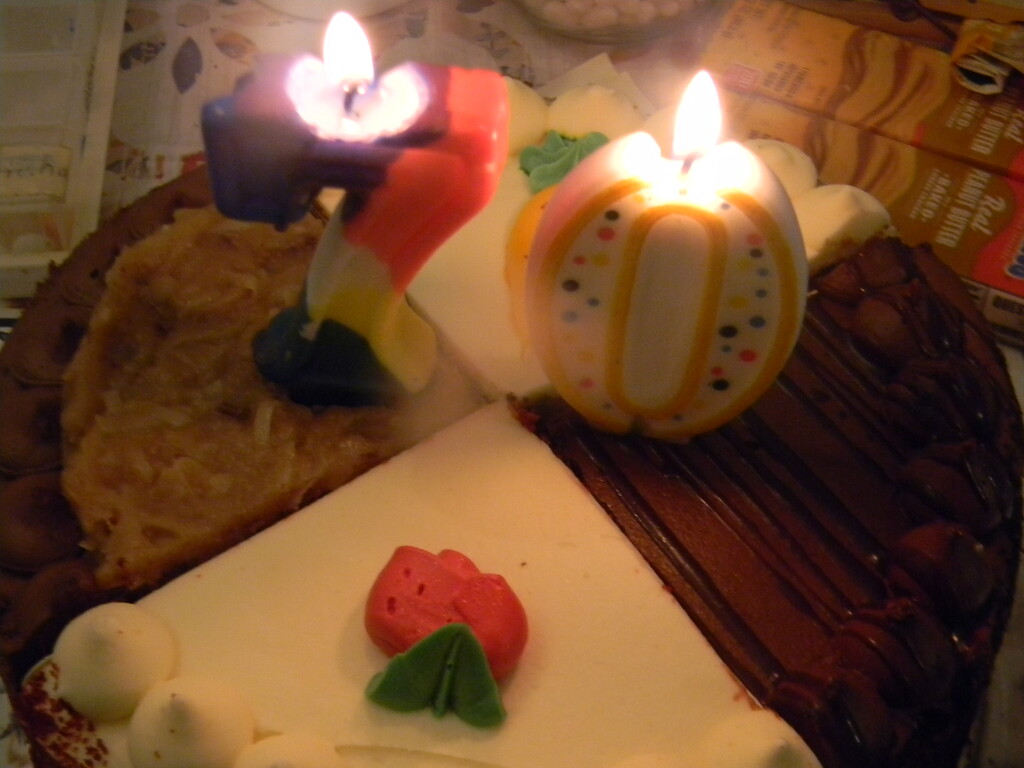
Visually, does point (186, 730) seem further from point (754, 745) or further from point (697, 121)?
point (697, 121)

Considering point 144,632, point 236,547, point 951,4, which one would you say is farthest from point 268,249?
point 951,4

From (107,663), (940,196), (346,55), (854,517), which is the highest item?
(346,55)

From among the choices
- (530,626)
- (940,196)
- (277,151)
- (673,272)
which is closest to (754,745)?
(530,626)

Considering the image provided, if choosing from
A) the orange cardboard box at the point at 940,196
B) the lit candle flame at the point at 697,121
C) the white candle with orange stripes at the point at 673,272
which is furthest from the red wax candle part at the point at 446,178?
the orange cardboard box at the point at 940,196

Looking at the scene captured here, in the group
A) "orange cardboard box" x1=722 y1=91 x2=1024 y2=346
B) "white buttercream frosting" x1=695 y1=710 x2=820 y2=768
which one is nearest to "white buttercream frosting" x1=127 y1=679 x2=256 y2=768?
"white buttercream frosting" x1=695 y1=710 x2=820 y2=768

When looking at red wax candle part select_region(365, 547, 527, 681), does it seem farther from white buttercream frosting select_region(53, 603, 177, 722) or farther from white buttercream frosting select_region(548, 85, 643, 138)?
white buttercream frosting select_region(548, 85, 643, 138)

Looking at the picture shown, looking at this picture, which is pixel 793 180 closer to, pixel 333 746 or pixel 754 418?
pixel 754 418
